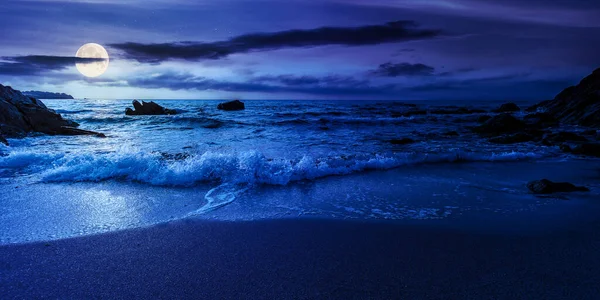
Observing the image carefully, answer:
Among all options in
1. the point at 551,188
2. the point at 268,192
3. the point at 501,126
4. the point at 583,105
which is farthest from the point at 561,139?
the point at 268,192

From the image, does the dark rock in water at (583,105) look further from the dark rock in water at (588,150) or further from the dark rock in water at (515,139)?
the dark rock in water at (588,150)

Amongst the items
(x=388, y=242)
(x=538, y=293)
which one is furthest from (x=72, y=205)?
(x=538, y=293)

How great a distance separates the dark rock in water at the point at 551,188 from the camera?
534cm

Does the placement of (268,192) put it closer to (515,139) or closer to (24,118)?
(515,139)

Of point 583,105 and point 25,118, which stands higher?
point 583,105

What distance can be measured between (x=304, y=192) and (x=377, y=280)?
9.77ft

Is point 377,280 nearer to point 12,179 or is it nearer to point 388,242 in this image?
point 388,242

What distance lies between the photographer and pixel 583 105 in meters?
20.8

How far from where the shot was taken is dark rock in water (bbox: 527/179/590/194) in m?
5.34

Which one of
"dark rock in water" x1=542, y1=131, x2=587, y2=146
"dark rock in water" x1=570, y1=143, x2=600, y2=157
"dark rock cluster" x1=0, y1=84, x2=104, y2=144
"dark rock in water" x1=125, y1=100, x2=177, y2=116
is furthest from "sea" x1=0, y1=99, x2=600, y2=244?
"dark rock in water" x1=125, y1=100, x2=177, y2=116

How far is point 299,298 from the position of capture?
2.41 m

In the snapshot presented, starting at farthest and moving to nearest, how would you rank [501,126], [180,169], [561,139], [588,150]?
[501,126]
[561,139]
[588,150]
[180,169]

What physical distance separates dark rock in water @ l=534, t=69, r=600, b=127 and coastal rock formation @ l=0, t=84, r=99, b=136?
26.3 meters

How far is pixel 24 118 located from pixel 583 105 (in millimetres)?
30899
